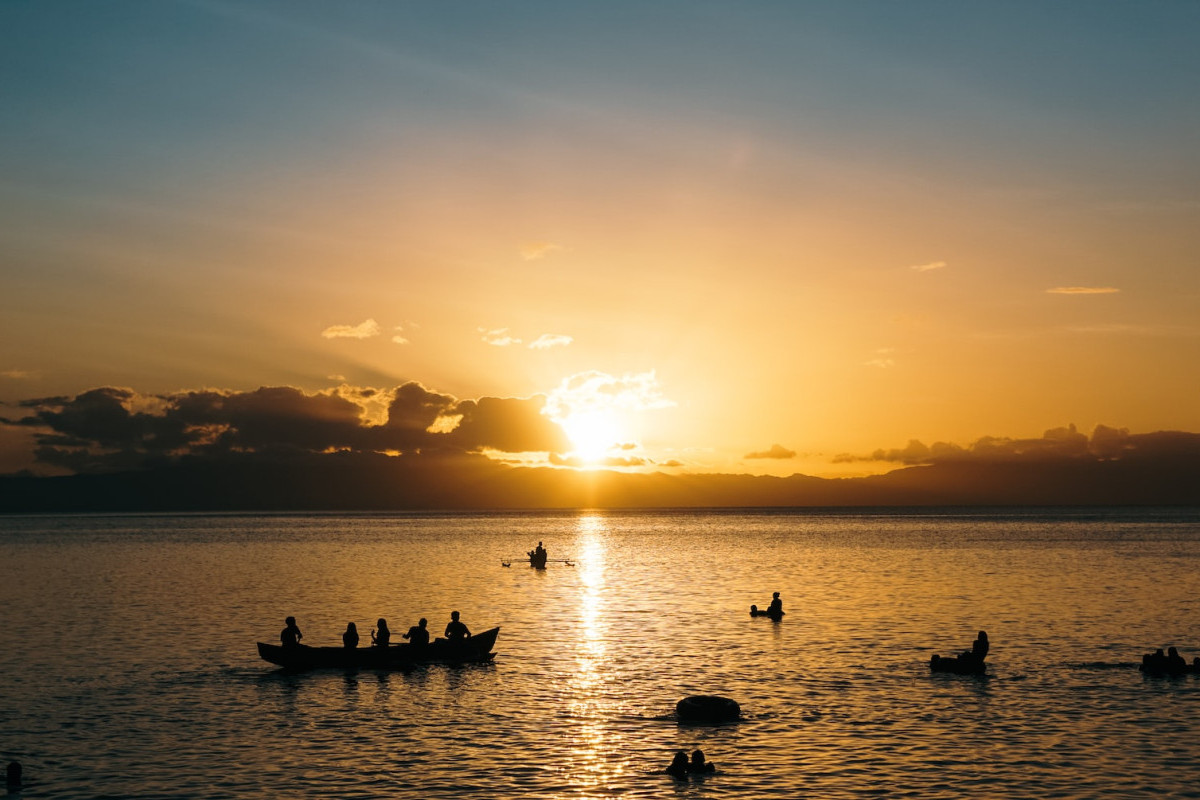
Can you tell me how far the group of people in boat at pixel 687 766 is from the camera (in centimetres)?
3067

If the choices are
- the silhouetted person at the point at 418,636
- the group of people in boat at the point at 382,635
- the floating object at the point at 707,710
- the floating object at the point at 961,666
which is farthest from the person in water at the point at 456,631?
the floating object at the point at 961,666

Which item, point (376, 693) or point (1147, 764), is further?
point (376, 693)

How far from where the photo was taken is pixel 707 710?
123ft

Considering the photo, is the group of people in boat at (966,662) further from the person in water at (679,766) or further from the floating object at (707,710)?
the person in water at (679,766)

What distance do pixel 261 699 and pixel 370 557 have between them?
11097 centimetres

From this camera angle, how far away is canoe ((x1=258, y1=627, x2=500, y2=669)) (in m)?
51.5

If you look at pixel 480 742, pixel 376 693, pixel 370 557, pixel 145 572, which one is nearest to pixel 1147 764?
pixel 480 742

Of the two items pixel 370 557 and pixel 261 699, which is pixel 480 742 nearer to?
pixel 261 699

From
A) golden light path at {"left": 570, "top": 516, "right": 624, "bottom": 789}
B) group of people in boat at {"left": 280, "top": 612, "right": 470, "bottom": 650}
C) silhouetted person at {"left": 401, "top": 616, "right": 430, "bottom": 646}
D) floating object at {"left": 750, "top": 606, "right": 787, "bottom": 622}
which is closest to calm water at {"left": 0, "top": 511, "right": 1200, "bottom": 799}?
golden light path at {"left": 570, "top": 516, "right": 624, "bottom": 789}

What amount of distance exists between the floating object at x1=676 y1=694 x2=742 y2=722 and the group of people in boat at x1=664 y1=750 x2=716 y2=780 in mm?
5877

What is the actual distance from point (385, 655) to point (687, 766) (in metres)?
25.4

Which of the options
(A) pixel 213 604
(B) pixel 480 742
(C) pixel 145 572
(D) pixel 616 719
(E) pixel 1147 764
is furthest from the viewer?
(C) pixel 145 572

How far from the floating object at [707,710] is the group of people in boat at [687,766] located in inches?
231

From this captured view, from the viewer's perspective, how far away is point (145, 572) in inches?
4924
